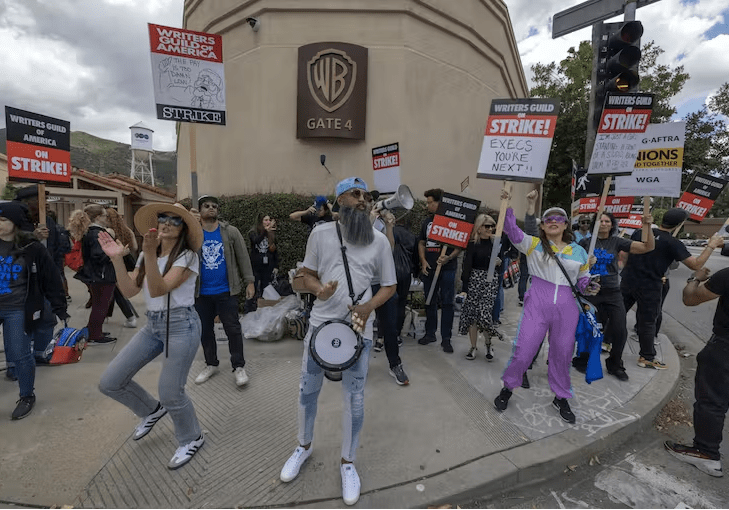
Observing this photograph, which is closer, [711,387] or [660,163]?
[711,387]

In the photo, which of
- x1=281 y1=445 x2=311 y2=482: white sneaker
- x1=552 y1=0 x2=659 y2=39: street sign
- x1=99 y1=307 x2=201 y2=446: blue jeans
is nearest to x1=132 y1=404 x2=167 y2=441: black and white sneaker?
x1=99 y1=307 x2=201 y2=446: blue jeans

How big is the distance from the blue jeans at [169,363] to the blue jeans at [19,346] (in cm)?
133

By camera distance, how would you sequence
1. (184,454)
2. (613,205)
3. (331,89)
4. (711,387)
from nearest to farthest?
1. (184,454)
2. (711,387)
3. (613,205)
4. (331,89)

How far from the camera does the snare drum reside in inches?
89.5

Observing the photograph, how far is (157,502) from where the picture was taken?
2.31m

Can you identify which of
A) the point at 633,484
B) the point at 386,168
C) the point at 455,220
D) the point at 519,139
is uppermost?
the point at 519,139

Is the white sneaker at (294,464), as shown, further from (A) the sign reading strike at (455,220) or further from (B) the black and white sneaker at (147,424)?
(A) the sign reading strike at (455,220)

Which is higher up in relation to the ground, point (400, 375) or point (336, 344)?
point (336, 344)

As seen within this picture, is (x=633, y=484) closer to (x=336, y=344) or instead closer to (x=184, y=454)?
(x=336, y=344)

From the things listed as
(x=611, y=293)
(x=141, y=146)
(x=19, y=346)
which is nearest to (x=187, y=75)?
(x=19, y=346)

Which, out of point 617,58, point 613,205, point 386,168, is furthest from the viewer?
point 613,205

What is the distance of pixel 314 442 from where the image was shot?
288 cm

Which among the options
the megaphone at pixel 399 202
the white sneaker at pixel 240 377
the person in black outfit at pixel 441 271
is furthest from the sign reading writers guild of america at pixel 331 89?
the white sneaker at pixel 240 377

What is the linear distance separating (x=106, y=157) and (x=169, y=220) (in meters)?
164
